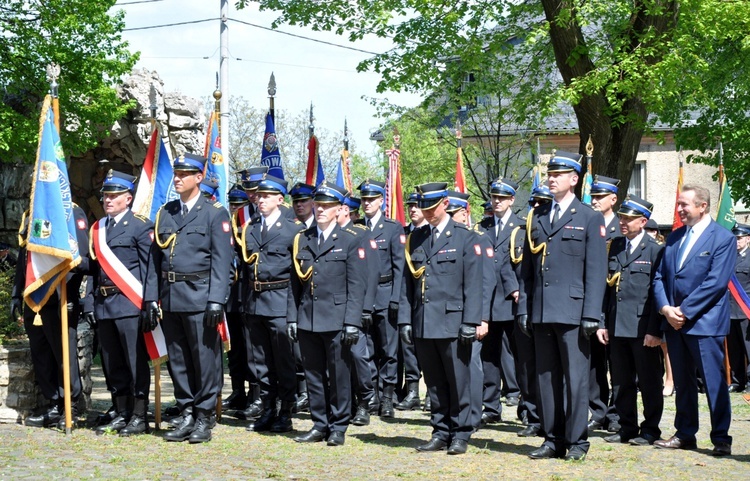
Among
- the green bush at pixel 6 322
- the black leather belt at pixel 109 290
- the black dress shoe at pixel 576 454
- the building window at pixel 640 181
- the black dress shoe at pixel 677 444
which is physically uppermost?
the building window at pixel 640 181

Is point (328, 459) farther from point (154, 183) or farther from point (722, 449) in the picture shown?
point (154, 183)

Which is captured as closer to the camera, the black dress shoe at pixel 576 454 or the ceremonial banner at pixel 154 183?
the black dress shoe at pixel 576 454

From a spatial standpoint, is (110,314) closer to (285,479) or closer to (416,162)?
(285,479)

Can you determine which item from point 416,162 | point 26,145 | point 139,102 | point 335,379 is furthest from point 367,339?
point 416,162

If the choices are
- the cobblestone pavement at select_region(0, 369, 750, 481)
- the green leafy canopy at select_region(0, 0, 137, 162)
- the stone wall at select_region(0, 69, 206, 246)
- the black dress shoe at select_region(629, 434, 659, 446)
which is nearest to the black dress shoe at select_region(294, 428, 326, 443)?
the cobblestone pavement at select_region(0, 369, 750, 481)

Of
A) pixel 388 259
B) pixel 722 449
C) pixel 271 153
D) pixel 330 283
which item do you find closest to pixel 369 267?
pixel 330 283

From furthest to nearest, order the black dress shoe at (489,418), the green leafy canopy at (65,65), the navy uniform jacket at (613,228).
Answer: the green leafy canopy at (65,65) < the black dress shoe at (489,418) < the navy uniform jacket at (613,228)

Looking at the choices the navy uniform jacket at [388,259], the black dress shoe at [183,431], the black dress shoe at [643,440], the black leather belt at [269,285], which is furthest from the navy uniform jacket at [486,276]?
the black dress shoe at [183,431]

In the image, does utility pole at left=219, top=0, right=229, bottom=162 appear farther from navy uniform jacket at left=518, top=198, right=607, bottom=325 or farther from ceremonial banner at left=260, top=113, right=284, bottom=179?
navy uniform jacket at left=518, top=198, right=607, bottom=325

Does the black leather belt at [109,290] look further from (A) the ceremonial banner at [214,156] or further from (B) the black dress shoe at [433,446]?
(A) the ceremonial banner at [214,156]

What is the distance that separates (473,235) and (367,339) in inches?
95.6

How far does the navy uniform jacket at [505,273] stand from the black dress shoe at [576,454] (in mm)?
2341

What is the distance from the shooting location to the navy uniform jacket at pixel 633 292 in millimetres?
8664

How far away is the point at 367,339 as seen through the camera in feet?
34.1
